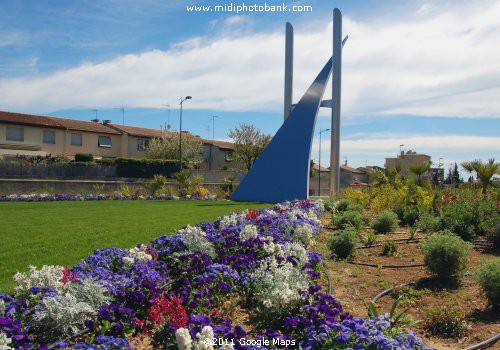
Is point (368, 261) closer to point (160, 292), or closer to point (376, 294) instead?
point (376, 294)

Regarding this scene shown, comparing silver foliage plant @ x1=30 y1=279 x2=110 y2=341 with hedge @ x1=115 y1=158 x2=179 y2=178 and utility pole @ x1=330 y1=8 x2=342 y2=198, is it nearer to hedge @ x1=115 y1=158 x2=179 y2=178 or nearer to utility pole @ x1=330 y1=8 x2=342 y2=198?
utility pole @ x1=330 y1=8 x2=342 y2=198

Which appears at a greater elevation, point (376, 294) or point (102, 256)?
point (102, 256)

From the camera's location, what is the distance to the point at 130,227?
1054 cm

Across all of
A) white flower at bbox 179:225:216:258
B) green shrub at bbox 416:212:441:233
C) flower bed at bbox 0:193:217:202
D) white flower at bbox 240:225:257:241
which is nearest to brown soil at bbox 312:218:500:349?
white flower at bbox 240:225:257:241

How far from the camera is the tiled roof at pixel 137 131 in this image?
47.3 m

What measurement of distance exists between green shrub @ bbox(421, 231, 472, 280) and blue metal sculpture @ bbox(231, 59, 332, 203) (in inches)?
599

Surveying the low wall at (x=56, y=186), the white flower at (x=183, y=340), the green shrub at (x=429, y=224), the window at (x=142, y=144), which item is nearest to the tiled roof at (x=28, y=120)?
the window at (x=142, y=144)

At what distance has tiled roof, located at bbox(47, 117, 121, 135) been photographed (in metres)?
42.2

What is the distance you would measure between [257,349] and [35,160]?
32.0 metres

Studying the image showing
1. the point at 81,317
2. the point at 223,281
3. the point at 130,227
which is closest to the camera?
the point at 81,317

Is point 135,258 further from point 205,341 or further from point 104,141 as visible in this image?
point 104,141

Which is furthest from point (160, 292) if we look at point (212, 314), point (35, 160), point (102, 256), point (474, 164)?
point (35, 160)

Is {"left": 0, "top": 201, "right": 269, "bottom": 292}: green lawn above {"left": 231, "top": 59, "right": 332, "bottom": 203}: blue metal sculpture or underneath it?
underneath

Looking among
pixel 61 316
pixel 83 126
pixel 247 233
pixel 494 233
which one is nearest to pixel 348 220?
pixel 494 233
